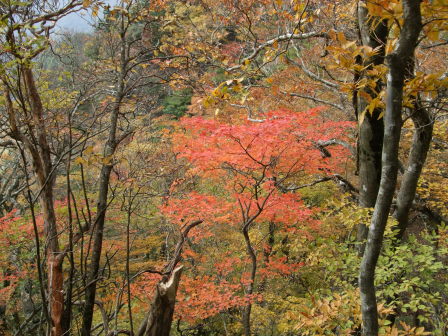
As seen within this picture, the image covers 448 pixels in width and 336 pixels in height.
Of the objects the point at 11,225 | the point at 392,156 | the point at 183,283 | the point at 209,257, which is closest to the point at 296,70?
the point at 209,257

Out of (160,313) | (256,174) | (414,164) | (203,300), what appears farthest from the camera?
(256,174)

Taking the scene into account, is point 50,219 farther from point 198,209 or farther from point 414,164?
point 198,209

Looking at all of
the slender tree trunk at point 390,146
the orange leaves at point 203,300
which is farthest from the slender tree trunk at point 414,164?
the orange leaves at point 203,300

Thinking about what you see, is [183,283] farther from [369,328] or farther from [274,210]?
[369,328]

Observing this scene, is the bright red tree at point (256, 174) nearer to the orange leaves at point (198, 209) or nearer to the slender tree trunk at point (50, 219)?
the orange leaves at point (198, 209)

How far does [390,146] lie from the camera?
5.85 feet

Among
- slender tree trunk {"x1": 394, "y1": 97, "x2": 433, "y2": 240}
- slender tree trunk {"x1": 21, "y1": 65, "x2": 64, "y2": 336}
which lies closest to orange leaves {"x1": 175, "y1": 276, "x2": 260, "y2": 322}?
slender tree trunk {"x1": 394, "y1": 97, "x2": 433, "y2": 240}

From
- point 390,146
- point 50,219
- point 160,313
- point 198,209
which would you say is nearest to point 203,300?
point 198,209

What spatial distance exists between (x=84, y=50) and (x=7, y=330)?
72.0 feet

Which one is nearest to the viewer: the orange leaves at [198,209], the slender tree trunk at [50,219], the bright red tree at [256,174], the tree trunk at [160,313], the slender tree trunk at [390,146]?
the slender tree trunk at [390,146]

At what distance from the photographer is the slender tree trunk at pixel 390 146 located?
1.51 meters

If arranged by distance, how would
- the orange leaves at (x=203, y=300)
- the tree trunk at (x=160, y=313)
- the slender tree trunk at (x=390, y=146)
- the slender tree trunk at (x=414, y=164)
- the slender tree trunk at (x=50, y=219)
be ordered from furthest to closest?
the orange leaves at (x=203, y=300)
the slender tree trunk at (x=414, y=164)
the slender tree trunk at (x=50, y=219)
the tree trunk at (x=160, y=313)
the slender tree trunk at (x=390, y=146)

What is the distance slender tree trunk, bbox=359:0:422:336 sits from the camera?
1511 mm

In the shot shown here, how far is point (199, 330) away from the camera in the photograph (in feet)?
→ 33.3
